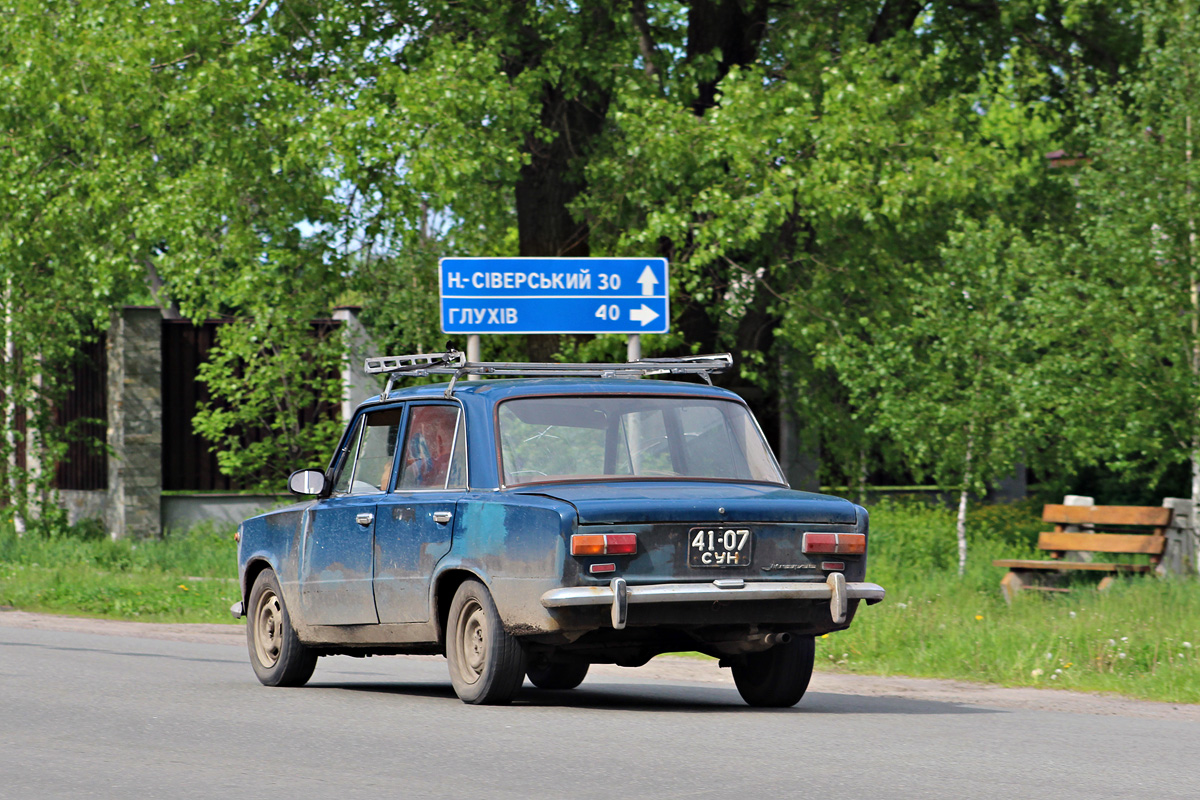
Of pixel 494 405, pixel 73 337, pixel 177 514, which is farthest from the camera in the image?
pixel 177 514

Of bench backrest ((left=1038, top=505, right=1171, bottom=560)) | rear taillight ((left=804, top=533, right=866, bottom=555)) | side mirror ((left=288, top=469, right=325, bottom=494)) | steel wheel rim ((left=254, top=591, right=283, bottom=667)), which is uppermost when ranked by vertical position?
side mirror ((left=288, top=469, right=325, bottom=494))

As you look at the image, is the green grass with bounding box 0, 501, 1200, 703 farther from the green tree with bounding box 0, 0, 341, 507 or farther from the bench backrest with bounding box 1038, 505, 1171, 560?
the green tree with bounding box 0, 0, 341, 507

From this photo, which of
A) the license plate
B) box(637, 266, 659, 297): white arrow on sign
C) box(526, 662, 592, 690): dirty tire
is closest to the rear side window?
the license plate

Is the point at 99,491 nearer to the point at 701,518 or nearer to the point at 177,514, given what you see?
the point at 177,514

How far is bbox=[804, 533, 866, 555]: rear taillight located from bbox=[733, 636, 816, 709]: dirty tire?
70cm

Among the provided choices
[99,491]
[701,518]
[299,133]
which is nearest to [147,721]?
[701,518]

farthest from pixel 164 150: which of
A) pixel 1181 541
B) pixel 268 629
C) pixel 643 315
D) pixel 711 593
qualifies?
pixel 711 593

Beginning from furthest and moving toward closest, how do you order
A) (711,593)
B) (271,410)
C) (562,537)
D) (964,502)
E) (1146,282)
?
(271,410) < (964,502) < (1146,282) < (711,593) < (562,537)

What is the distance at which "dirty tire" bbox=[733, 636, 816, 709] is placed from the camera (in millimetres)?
9797

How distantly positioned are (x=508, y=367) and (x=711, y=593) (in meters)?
2.12

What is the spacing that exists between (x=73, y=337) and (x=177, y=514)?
316cm

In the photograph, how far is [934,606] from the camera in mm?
14852

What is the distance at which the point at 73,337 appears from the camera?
2444cm

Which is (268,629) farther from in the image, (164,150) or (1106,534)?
(164,150)
